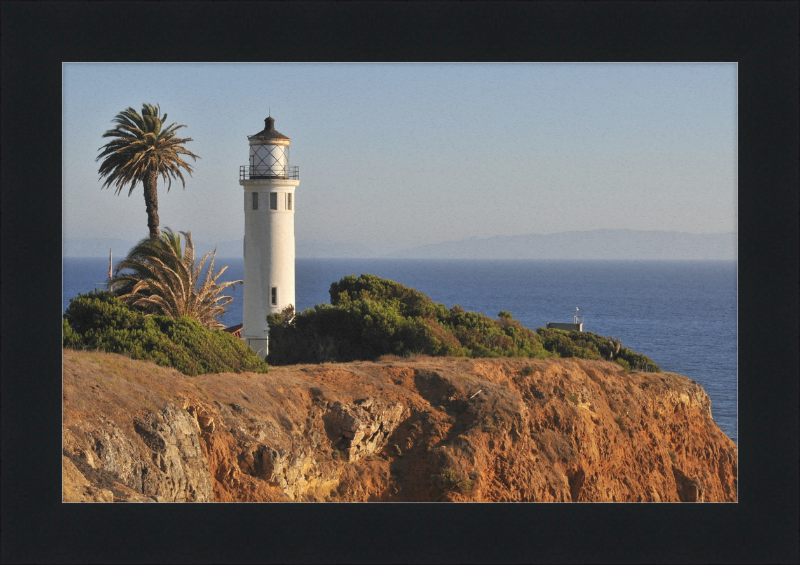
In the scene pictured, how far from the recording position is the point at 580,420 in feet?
76.0

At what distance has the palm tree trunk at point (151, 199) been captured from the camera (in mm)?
31672

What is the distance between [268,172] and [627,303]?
89.9 metres

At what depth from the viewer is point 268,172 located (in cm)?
3338

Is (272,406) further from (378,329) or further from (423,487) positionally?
(378,329)

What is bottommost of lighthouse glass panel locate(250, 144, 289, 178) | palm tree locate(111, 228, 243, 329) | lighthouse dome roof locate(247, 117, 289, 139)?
palm tree locate(111, 228, 243, 329)

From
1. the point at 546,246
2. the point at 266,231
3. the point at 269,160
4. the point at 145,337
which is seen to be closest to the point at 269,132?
the point at 269,160

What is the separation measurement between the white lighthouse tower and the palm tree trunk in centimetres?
347

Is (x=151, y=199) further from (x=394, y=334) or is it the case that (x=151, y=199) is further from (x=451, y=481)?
(x=451, y=481)

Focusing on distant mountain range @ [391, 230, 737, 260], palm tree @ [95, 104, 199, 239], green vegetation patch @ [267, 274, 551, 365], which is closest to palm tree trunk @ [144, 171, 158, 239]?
palm tree @ [95, 104, 199, 239]

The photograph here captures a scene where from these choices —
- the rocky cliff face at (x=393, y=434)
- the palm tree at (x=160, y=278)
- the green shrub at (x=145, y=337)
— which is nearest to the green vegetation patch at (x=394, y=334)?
the rocky cliff face at (x=393, y=434)

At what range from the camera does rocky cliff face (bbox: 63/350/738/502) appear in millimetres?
14578

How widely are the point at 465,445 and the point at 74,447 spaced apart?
9.28 metres

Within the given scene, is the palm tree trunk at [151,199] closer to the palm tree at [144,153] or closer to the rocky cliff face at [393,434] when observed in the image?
the palm tree at [144,153]

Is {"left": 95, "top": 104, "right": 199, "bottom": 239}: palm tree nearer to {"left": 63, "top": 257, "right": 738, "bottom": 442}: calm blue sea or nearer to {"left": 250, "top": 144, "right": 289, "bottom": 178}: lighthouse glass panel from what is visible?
{"left": 250, "top": 144, "right": 289, "bottom": 178}: lighthouse glass panel
